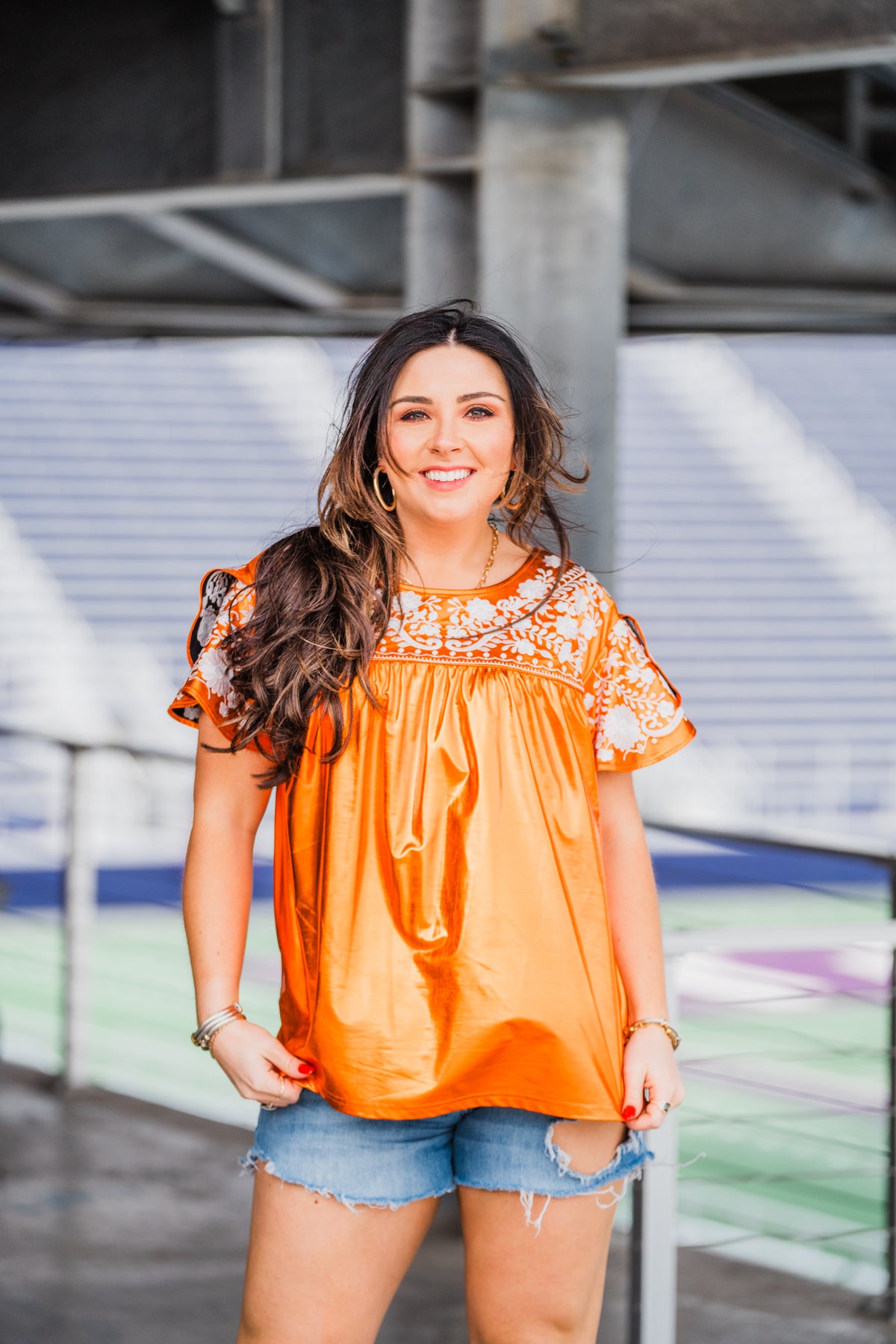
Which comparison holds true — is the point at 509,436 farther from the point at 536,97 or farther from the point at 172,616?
the point at 172,616

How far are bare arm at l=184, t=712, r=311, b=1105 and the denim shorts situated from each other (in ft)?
0.11

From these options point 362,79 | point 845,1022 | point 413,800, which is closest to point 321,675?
point 413,800

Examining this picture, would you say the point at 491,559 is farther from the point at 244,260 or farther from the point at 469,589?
the point at 244,260

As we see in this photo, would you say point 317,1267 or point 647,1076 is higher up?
point 647,1076

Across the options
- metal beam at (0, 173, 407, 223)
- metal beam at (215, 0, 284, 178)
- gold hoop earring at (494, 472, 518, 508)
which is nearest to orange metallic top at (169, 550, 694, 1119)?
gold hoop earring at (494, 472, 518, 508)

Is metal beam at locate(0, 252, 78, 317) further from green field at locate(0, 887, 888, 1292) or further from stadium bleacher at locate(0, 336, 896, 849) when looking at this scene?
stadium bleacher at locate(0, 336, 896, 849)

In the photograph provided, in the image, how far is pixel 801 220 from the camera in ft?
10.4

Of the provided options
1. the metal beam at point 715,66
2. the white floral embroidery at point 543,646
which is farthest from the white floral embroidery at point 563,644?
the metal beam at point 715,66

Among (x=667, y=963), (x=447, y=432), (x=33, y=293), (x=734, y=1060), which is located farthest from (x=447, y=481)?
(x=734, y=1060)

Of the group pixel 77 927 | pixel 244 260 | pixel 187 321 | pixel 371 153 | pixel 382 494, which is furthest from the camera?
pixel 187 321

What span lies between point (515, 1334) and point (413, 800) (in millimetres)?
443

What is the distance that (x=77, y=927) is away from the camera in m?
2.94

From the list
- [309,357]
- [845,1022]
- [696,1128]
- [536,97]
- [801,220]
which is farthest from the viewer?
[309,357]

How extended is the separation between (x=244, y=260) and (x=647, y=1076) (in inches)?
104
